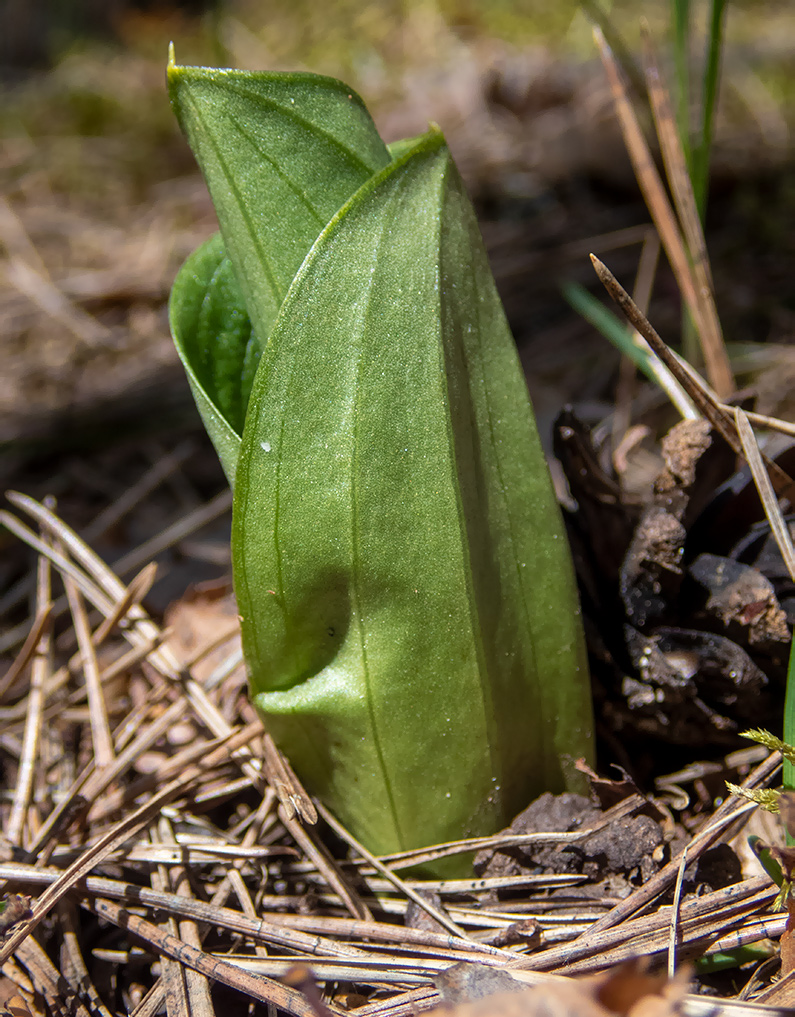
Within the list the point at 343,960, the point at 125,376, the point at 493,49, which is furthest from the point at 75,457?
the point at 493,49

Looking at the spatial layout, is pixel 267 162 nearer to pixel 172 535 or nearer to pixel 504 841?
pixel 504 841

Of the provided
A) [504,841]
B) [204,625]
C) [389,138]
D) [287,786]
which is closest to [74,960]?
[287,786]

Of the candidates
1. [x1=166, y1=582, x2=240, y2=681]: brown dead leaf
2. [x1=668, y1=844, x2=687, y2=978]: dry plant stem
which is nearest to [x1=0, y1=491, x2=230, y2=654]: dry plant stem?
[x1=166, y1=582, x2=240, y2=681]: brown dead leaf

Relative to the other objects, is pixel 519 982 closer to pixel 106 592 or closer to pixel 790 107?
pixel 106 592

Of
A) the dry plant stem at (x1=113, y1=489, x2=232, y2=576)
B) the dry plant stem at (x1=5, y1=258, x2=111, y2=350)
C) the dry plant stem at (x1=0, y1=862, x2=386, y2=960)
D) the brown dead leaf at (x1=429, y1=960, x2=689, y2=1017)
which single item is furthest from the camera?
the dry plant stem at (x1=5, y1=258, x2=111, y2=350)

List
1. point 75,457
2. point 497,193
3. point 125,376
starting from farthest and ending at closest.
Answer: point 497,193, point 125,376, point 75,457

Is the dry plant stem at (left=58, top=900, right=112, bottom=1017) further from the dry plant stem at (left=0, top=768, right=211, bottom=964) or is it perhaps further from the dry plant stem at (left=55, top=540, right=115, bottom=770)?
the dry plant stem at (left=55, top=540, right=115, bottom=770)

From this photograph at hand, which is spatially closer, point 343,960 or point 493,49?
point 343,960

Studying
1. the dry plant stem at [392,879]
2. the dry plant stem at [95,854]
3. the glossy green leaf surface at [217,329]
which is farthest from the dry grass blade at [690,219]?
the dry plant stem at [95,854]

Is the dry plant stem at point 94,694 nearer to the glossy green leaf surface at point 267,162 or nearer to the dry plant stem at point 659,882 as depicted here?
the glossy green leaf surface at point 267,162
